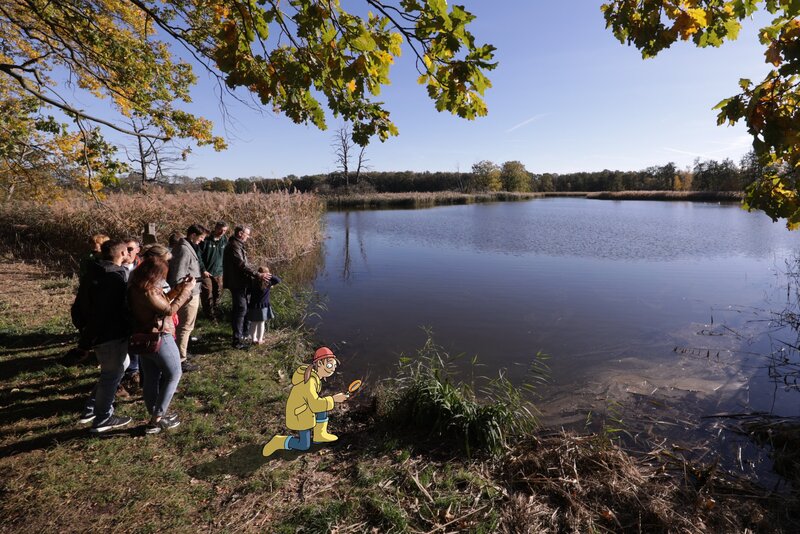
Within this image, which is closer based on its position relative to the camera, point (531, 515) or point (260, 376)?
point (531, 515)

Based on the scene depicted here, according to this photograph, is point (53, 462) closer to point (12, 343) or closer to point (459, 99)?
point (12, 343)

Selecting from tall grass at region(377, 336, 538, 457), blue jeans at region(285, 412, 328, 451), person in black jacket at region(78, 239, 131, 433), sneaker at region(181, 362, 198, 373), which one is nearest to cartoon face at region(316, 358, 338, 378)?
blue jeans at region(285, 412, 328, 451)

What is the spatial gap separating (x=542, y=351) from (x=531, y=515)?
3.94 metres

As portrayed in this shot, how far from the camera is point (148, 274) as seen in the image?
3398 millimetres

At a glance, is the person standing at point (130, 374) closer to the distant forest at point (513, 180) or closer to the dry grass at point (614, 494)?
the dry grass at point (614, 494)

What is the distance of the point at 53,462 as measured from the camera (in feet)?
10.3

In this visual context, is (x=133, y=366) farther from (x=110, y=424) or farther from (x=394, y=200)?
(x=394, y=200)

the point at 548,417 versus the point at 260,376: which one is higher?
the point at 260,376

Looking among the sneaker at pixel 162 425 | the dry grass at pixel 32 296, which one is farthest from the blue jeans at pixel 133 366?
the dry grass at pixel 32 296

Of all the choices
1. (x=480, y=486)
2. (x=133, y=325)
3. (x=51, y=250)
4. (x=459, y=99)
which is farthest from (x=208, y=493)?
(x=51, y=250)

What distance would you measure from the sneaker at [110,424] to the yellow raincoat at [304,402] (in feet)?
6.04

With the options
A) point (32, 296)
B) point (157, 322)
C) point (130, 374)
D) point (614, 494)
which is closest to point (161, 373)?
point (157, 322)

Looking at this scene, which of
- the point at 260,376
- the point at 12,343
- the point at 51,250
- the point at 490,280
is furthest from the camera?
the point at 51,250

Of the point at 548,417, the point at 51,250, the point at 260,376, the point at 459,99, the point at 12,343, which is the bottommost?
the point at 548,417
